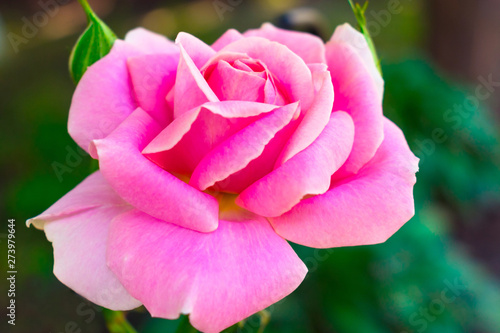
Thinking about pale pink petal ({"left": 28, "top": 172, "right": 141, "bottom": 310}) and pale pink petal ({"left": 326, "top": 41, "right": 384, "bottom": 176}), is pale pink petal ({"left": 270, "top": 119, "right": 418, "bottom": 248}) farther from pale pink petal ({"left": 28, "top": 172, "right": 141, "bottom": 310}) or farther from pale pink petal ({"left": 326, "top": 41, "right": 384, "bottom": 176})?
pale pink petal ({"left": 28, "top": 172, "right": 141, "bottom": 310})

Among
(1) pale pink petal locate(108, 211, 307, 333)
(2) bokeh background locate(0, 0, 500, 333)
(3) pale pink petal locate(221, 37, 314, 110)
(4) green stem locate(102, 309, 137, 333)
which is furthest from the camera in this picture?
(2) bokeh background locate(0, 0, 500, 333)

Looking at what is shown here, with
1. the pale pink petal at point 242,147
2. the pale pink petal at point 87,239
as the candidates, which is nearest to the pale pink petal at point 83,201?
the pale pink petal at point 87,239

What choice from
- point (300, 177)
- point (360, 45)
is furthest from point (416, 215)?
point (300, 177)

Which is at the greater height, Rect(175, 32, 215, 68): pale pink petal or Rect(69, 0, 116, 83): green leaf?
Rect(69, 0, 116, 83): green leaf

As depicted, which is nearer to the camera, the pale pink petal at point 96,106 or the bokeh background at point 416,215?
the pale pink petal at point 96,106

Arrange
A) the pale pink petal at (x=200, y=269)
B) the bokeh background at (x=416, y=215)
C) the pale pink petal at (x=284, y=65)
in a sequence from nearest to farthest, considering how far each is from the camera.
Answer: the pale pink petal at (x=200, y=269)
the pale pink petal at (x=284, y=65)
the bokeh background at (x=416, y=215)

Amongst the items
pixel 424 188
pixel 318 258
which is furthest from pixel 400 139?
pixel 424 188

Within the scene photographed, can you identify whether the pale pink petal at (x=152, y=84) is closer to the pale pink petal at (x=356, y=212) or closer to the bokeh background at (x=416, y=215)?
the pale pink petal at (x=356, y=212)

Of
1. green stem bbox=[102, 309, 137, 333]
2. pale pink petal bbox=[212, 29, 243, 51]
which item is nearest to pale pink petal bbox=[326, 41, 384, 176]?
pale pink petal bbox=[212, 29, 243, 51]
